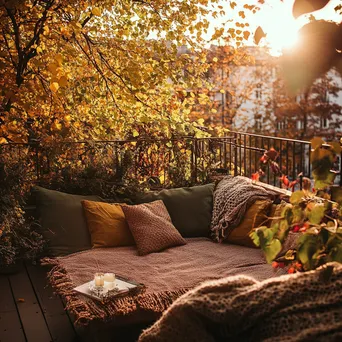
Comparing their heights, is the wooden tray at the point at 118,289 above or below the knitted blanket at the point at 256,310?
below

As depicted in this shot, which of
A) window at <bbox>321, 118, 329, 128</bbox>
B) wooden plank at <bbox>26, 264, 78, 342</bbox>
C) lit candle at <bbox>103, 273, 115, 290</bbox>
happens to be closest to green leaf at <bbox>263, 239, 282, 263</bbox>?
lit candle at <bbox>103, 273, 115, 290</bbox>

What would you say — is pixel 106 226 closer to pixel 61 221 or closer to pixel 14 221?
pixel 61 221

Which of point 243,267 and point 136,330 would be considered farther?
point 243,267

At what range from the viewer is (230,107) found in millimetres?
15578

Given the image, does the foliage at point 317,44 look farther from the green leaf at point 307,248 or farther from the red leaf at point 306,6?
the green leaf at point 307,248

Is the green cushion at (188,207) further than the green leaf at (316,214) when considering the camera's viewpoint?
Yes

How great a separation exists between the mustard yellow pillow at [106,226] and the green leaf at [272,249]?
2587mm

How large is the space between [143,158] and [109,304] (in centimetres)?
244

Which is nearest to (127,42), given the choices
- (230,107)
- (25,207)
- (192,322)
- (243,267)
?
(25,207)

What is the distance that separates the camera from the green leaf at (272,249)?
104 centimetres

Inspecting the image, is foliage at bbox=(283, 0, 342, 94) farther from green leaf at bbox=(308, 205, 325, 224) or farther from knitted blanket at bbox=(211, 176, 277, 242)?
knitted blanket at bbox=(211, 176, 277, 242)

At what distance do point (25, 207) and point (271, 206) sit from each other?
1884 mm

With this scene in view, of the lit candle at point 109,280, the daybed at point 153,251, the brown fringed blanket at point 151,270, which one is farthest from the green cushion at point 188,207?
the lit candle at point 109,280

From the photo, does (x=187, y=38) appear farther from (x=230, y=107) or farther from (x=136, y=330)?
(x=230, y=107)
